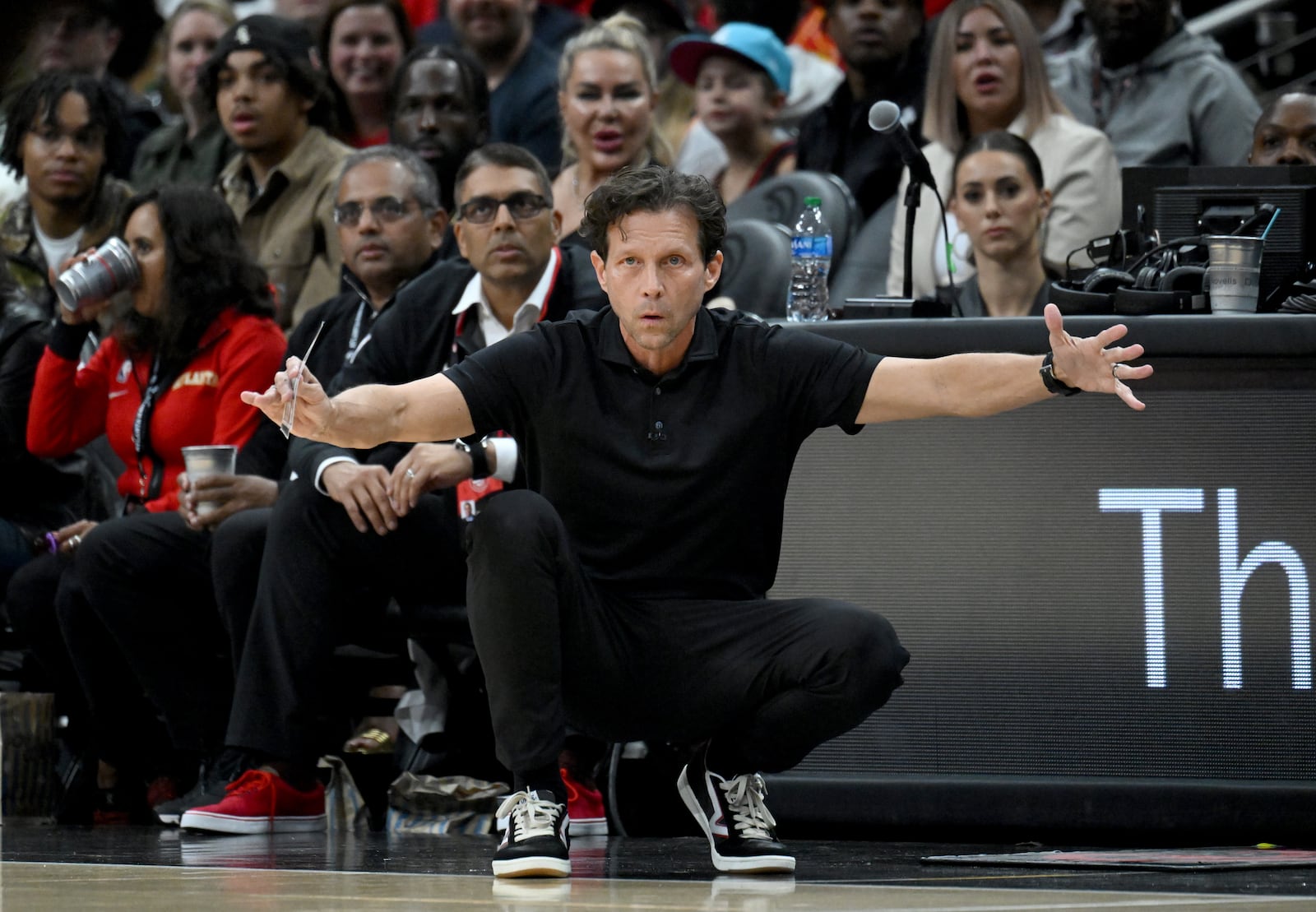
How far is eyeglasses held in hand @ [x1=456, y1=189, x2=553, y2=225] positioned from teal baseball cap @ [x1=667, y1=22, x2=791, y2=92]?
79.1 inches

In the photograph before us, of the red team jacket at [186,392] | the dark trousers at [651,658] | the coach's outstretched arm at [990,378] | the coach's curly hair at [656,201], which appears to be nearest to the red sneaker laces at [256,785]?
the red team jacket at [186,392]

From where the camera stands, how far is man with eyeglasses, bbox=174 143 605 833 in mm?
4516

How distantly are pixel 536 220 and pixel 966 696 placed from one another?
1811 millimetres

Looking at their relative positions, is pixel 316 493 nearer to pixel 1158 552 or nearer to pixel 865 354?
pixel 865 354

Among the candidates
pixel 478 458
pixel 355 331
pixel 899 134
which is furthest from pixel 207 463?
pixel 899 134

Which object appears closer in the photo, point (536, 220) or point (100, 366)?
point (536, 220)

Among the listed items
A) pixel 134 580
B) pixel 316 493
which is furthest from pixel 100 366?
pixel 316 493

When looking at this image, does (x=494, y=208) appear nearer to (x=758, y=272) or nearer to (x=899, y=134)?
(x=758, y=272)

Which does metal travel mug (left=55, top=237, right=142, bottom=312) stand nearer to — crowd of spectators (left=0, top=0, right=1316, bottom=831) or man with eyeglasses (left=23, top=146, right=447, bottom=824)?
crowd of spectators (left=0, top=0, right=1316, bottom=831)

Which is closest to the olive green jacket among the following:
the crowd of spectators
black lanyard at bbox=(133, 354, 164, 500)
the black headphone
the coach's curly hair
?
the crowd of spectators

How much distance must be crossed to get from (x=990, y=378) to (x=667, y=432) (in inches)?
25.1

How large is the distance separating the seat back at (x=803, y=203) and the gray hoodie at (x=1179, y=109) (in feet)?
3.09

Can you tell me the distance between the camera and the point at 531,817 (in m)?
3.38

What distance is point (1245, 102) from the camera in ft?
19.5
